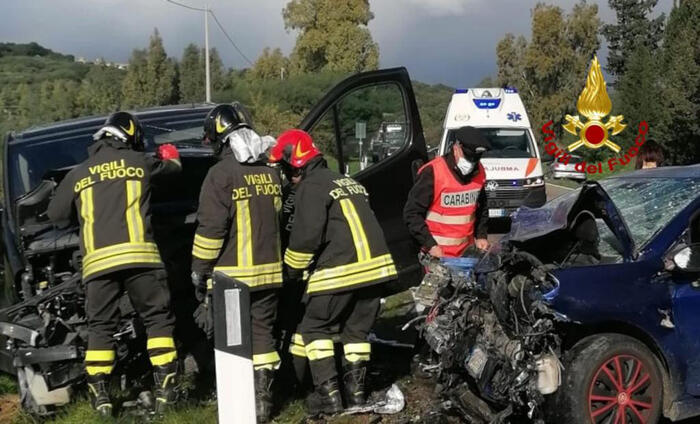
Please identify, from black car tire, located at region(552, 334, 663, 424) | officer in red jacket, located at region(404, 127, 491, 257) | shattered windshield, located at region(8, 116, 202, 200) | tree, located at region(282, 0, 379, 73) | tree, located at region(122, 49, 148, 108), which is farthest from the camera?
tree, located at region(282, 0, 379, 73)

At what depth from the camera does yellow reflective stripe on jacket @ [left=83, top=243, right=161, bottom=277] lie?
4719mm

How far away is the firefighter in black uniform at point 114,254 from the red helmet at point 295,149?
91 centimetres

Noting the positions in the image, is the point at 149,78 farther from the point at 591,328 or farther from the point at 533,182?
the point at 591,328

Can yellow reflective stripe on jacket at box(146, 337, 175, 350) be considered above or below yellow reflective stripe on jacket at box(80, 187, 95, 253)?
below

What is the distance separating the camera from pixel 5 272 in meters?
6.08

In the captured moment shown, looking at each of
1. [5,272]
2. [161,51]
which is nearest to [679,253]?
[5,272]

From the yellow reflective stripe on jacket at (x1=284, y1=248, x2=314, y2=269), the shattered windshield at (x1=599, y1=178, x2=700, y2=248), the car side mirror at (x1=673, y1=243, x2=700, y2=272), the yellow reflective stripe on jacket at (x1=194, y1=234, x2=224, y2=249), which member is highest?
the shattered windshield at (x1=599, y1=178, x2=700, y2=248)

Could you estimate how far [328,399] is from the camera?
482 cm

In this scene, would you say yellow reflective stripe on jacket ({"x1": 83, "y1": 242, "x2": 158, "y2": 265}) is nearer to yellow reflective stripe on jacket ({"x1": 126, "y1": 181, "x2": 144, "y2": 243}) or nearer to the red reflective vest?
yellow reflective stripe on jacket ({"x1": 126, "y1": 181, "x2": 144, "y2": 243})

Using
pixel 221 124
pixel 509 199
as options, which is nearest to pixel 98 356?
pixel 221 124

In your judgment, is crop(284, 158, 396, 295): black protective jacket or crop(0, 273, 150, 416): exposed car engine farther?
crop(0, 273, 150, 416): exposed car engine

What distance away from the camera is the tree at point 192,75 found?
3853 centimetres

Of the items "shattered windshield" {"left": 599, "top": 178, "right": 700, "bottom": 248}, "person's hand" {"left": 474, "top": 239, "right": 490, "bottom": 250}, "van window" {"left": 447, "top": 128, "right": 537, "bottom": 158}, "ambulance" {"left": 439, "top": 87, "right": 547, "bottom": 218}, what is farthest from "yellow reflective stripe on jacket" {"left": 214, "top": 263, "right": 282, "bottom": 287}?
"van window" {"left": 447, "top": 128, "right": 537, "bottom": 158}

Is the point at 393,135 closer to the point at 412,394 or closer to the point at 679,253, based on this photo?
the point at 412,394
